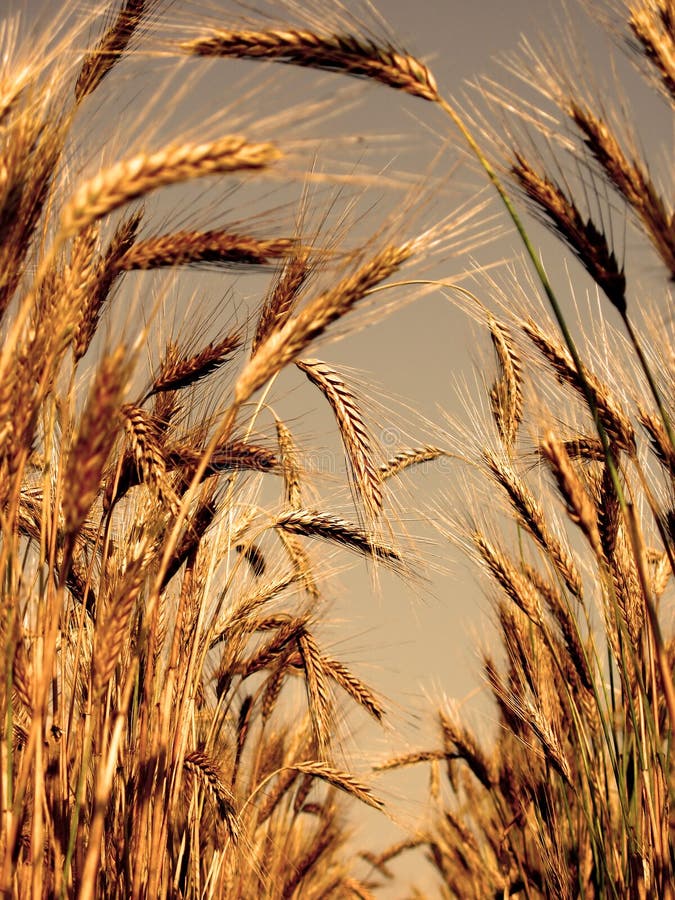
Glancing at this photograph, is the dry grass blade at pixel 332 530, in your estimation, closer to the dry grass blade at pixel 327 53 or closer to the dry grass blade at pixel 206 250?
the dry grass blade at pixel 206 250

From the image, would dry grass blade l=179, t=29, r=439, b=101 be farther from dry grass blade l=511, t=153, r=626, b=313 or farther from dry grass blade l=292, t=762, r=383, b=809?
dry grass blade l=292, t=762, r=383, b=809

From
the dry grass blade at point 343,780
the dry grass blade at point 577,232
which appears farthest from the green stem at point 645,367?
the dry grass blade at point 343,780

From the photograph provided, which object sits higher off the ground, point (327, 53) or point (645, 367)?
point (327, 53)

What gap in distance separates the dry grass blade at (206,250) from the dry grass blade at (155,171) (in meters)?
0.36

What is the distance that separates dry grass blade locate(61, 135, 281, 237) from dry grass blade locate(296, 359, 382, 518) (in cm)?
117

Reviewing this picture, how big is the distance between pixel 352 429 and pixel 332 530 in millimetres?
474

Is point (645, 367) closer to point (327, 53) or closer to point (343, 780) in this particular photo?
point (327, 53)

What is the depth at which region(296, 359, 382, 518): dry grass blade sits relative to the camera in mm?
2479

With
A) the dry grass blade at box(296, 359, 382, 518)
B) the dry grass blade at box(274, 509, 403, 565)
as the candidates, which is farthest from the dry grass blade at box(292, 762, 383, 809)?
the dry grass blade at box(296, 359, 382, 518)

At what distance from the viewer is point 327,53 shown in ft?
5.95

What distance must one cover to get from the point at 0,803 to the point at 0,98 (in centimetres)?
131

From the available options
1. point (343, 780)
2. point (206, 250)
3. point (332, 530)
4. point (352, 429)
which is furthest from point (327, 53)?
point (343, 780)

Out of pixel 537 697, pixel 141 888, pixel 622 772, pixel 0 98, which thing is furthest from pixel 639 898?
pixel 0 98

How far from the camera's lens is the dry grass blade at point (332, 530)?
285 cm
